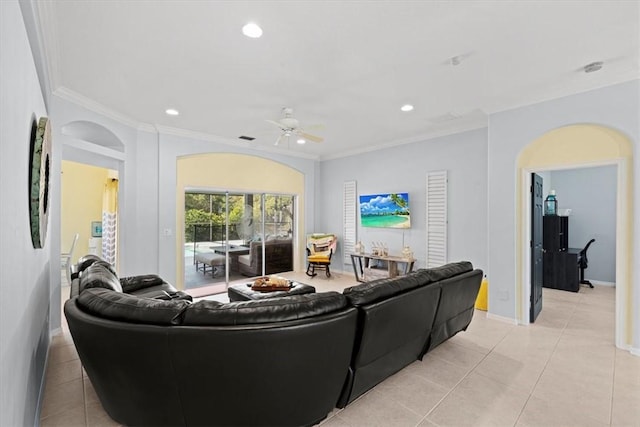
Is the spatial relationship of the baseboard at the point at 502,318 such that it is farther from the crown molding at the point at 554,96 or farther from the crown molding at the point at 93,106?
the crown molding at the point at 93,106

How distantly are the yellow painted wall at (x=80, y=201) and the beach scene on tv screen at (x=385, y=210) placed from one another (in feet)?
18.9

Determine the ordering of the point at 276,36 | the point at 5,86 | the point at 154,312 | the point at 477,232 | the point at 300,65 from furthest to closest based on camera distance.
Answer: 1. the point at 477,232
2. the point at 300,65
3. the point at 276,36
4. the point at 154,312
5. the point at 5,86

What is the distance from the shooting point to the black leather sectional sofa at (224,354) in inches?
64.2

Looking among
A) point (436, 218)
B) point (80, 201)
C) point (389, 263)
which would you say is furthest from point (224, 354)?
point (80, 201)

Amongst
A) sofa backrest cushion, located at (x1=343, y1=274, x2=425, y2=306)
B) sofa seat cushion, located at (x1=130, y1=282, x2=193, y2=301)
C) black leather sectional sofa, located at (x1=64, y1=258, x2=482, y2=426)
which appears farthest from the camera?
sofa seat cushion, located at (x1=130, y1=282, x2=193, y2=301)

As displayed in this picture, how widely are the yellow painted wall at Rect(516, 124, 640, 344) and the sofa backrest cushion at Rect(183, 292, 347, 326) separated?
3.38 meters

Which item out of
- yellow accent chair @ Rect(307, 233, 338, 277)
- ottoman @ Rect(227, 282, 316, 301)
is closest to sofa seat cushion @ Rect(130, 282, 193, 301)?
ottoman @ Rect(227, 282, 316, 301)

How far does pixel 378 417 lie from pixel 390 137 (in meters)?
4.85

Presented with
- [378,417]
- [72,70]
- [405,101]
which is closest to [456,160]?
[405,101]

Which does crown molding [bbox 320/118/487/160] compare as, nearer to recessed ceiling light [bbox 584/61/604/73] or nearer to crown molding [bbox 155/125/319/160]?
crown molding [bbox 155/125/319/160]

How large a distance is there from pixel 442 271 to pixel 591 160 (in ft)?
7.49

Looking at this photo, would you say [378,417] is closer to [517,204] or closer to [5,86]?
→ [5,86]

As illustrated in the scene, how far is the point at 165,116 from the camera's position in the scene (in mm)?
4473

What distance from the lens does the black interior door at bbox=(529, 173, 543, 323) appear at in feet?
12.9
